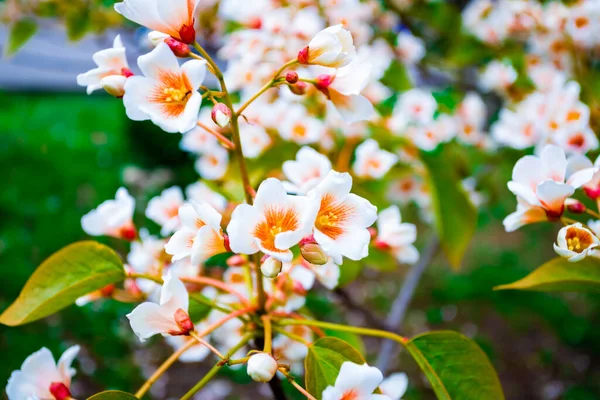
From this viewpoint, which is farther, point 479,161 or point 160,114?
point 479,161

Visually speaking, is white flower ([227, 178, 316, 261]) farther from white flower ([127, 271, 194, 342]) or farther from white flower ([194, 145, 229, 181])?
white flower ([194, 145, 229, 181])

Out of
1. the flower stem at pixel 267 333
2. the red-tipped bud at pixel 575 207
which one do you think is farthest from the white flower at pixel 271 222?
the red-tipped bud at pixel 575 207

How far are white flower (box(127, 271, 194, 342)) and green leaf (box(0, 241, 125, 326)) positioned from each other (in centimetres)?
11

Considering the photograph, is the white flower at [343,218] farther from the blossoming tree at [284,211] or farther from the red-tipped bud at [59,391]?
the red-tipped bud at [59,391]

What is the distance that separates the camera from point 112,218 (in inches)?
26.8

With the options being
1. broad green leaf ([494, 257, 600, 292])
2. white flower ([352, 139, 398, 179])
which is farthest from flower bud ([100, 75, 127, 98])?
white flower ([352, 139, 398, 179])

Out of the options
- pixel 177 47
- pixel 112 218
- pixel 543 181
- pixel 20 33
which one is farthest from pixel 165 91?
pixel 20 33

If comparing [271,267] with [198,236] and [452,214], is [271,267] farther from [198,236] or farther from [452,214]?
[452,214]

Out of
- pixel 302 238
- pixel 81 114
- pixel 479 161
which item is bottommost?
pixel 81 114

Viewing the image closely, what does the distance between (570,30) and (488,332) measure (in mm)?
1321

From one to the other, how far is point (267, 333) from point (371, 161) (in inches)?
19.7

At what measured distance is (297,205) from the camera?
461 mm

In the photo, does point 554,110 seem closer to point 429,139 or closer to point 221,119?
point 429,139

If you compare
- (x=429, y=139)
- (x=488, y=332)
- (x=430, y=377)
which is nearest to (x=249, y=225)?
(x=430, y=377)
